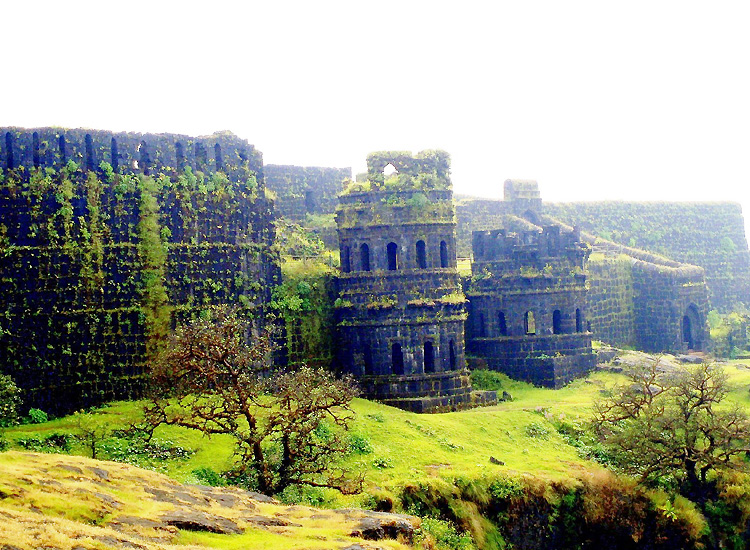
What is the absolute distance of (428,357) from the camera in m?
35.6

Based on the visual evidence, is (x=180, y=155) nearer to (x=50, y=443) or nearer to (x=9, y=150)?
(x=9, y=150)

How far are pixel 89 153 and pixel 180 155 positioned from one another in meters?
3.18

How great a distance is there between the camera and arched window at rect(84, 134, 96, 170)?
29984 millimetres

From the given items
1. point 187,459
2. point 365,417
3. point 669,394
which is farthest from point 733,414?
point 187,459

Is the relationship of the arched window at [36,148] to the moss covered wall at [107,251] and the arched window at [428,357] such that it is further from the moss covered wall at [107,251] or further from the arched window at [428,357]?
the arched window at [428,357]

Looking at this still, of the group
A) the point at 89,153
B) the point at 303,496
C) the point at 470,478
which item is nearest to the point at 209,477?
the point at 303,496

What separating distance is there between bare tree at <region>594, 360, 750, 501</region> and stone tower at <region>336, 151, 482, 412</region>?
22.9ft

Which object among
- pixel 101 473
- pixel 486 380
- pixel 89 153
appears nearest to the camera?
pixel 101 473

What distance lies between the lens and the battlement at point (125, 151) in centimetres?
2906

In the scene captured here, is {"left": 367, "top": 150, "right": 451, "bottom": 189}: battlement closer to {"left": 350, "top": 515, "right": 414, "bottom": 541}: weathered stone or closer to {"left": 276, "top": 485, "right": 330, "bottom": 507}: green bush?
{"left": 276, "top": 485, "right": 330, "bottom": 507}: green bush

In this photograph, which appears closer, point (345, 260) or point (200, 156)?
point (200, 156)

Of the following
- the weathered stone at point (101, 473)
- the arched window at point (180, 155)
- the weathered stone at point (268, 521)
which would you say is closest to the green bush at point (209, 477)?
the weathered stone at point (101, 473)

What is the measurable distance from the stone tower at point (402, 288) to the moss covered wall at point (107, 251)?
13.5ft

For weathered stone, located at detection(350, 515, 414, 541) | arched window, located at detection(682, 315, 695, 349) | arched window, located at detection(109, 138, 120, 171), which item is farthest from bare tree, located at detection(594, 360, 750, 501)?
arched window, located at detection(682, 315, 695, 349)
